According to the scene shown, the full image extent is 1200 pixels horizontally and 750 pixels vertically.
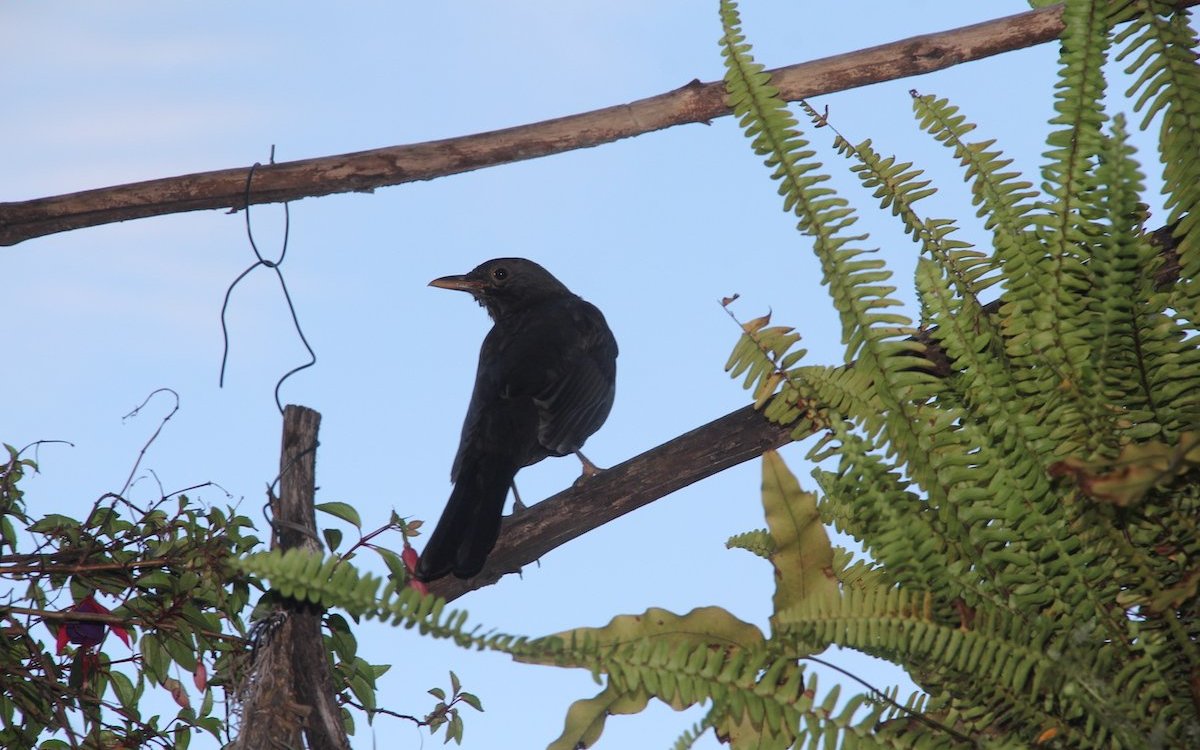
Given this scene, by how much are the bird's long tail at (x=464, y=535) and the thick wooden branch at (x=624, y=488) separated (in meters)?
0.08

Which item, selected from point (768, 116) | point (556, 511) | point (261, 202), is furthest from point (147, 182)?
point (768, 116)

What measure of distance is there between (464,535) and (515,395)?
1.19 m

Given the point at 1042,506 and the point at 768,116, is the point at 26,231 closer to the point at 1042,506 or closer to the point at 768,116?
the point at 768,116

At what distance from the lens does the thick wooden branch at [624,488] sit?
3.02m

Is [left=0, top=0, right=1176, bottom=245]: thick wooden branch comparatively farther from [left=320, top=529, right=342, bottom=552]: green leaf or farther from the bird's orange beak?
the bird's orange beak

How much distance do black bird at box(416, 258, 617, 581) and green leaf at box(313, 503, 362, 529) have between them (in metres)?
0.34

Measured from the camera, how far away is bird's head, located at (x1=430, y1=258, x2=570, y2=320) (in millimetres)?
5875

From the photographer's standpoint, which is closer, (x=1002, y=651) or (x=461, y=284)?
(x=1002, y=651)

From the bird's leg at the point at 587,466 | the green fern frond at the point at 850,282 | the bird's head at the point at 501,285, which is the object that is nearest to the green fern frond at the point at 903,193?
the green fern frond at the point at 850,282

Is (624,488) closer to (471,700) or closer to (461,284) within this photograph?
(471,700)

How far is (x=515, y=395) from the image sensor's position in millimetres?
4391

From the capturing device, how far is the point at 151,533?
9.55 feet

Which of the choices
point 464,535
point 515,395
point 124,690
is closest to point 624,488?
point 464,535

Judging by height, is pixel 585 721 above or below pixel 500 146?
below
